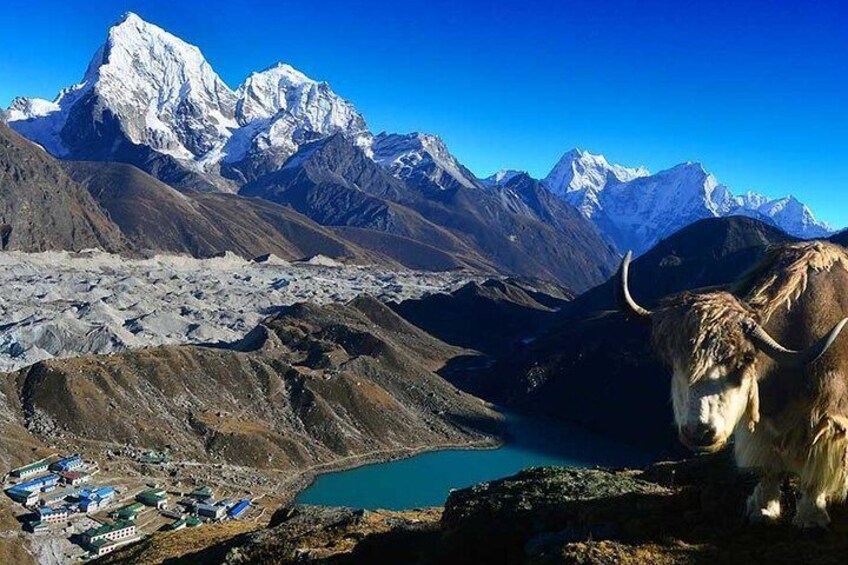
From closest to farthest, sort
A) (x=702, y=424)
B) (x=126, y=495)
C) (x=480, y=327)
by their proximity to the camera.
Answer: (x=702, y=424)
(x=126, y=495)
(x=480, y=327)

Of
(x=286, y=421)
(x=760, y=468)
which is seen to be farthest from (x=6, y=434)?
(x=760, y=468)

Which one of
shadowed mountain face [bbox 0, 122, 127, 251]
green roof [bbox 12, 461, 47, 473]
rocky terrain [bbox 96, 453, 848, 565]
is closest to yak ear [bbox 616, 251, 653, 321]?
rocky terrain [bbox 96, 453, 848, 565]

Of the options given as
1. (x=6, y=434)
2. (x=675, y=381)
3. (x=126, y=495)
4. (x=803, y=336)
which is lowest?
(x=126, y=495)

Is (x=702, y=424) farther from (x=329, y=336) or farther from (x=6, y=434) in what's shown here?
(x=329, y=336)

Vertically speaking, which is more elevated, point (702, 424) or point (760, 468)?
point (702, 424)

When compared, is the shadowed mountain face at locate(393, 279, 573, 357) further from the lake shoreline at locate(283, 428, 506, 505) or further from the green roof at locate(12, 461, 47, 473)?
the green roof at locate(12, 461, 47, 473)

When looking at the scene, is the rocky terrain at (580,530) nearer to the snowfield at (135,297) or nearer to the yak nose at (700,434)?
the yak nose at (700,434)
